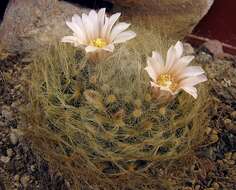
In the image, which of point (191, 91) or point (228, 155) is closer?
point (191, 91)

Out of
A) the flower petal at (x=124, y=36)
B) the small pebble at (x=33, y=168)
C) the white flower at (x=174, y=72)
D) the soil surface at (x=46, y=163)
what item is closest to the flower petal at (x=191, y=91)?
the white flower at (x=174, y=72)

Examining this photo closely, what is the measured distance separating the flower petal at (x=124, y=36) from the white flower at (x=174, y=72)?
7cm

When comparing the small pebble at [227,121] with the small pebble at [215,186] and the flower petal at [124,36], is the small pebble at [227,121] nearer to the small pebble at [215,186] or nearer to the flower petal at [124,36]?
the small pebble at [215,186]

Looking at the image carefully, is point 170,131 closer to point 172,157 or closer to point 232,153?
point 172,157

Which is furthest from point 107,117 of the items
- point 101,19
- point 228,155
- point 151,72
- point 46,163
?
point 228,155

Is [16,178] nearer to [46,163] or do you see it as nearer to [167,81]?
[46,163]

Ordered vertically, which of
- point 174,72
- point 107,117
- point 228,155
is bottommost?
point 228,155

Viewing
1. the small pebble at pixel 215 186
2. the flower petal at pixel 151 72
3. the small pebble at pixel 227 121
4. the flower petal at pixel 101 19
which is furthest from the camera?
the small pebble at pixel 227 121

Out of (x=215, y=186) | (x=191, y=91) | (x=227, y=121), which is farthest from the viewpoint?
(x=227, y=121)

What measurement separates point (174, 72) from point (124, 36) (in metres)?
0.15

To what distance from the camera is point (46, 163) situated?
5.62ft

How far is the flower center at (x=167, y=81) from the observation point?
4.20 ft

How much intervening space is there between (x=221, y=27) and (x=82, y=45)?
0.96 metres

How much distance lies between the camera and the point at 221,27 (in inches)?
83.6
